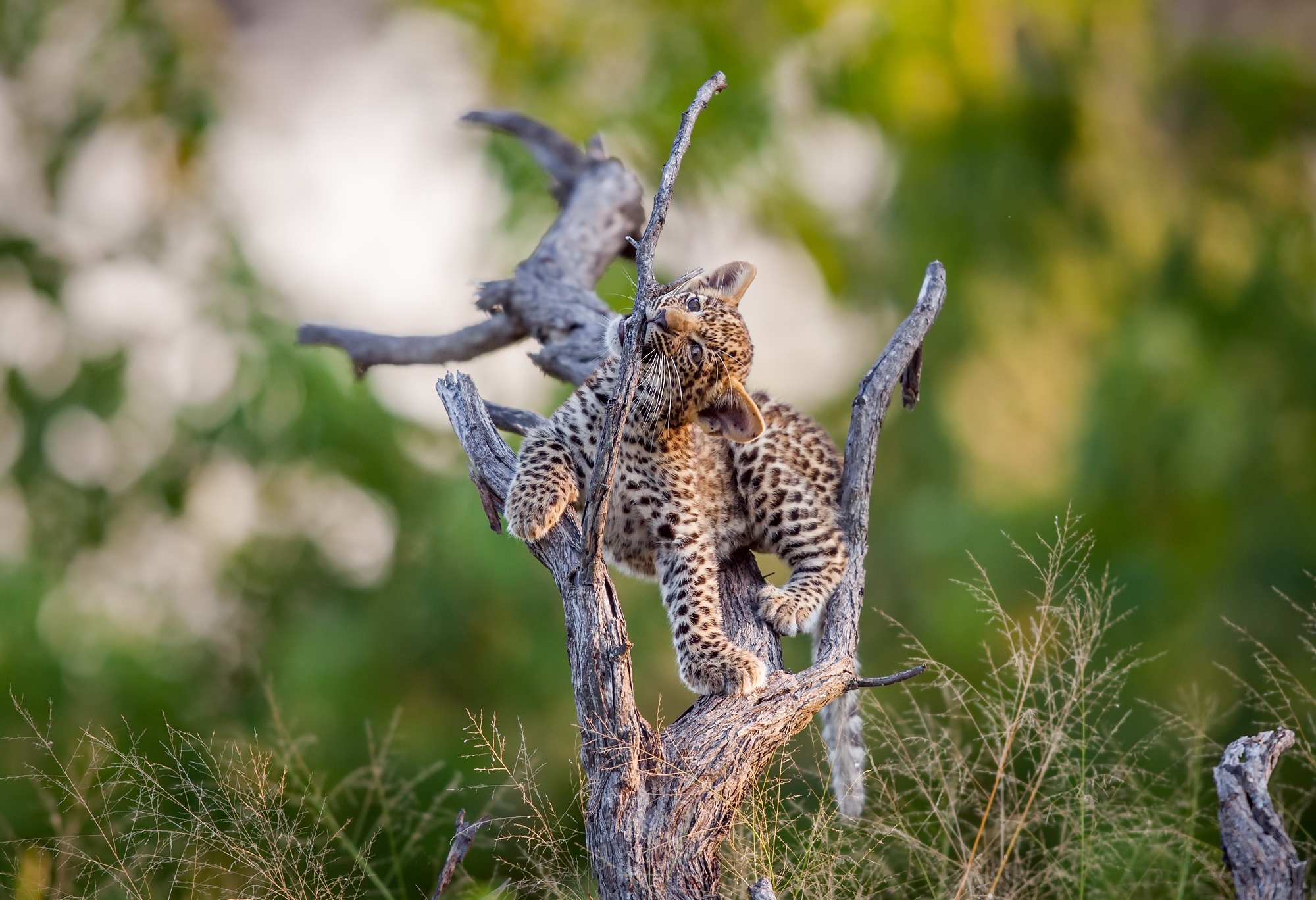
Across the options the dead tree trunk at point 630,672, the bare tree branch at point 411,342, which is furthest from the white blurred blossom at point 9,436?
the dead tree trunk at point 630,672

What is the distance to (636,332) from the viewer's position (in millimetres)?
3021

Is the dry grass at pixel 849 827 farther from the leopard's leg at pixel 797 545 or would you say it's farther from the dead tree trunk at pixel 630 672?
the leopard's leg at pixel 797 545

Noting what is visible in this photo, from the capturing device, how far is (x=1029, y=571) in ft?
28.7

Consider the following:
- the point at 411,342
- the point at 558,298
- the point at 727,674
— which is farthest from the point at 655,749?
Result: the point at 411,342

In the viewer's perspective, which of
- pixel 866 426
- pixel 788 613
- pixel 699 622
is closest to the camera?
pixel 699 622

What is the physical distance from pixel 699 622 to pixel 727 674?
270 millimetres

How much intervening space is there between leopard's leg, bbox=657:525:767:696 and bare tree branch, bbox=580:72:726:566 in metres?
0.77

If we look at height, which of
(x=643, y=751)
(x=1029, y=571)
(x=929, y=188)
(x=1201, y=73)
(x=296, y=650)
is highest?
(x=1201, y=73)

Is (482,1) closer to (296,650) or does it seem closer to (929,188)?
(929,188)

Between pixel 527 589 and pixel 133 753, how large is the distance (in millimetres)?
6196

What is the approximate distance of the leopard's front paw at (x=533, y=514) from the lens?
3668 mm

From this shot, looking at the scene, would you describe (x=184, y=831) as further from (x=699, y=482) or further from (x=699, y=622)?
(x=699, y=482)

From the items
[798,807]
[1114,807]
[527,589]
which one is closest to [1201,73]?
[527,589]

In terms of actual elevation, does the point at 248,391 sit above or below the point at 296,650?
above
